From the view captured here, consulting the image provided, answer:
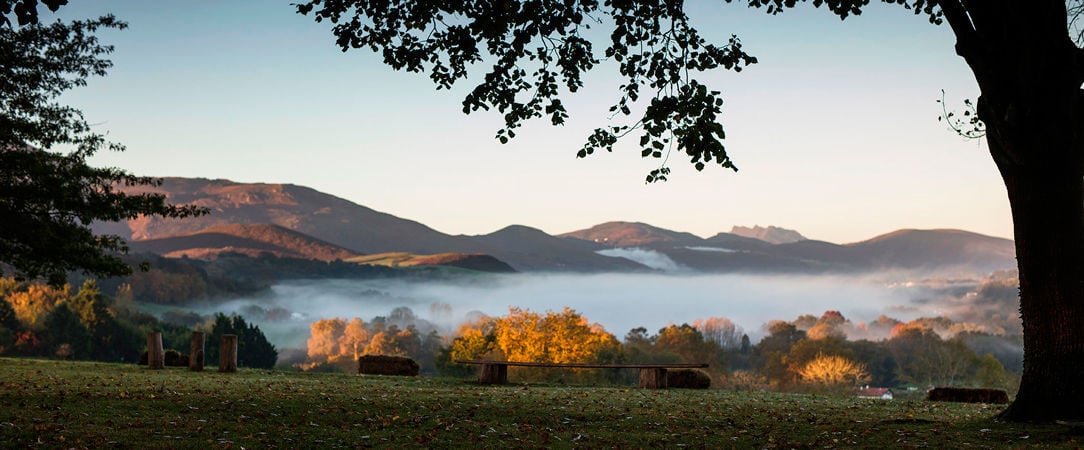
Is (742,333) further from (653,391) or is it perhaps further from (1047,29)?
(1047,29)

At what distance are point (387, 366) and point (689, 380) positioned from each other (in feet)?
30.6

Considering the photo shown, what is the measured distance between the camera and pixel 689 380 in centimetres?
2572

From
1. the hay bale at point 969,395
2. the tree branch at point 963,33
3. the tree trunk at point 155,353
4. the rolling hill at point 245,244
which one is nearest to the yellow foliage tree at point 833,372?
the hay bale at point 969,395

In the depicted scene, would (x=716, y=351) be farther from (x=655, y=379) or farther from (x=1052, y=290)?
(x=1052, y=290)

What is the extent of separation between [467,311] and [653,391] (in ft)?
398

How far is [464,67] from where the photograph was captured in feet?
58.8

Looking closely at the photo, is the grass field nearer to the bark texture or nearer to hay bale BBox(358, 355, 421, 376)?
the bark texture

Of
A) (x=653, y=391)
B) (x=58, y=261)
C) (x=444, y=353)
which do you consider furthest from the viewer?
(x=444, y=353)

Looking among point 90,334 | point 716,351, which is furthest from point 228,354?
point 716,351

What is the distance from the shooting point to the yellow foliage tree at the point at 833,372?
7356 cm

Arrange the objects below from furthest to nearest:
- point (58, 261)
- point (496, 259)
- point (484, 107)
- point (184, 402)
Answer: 1. point (496, 259)
2. point (58, 261)
3. point (484, 107)
4. point (184, 402)

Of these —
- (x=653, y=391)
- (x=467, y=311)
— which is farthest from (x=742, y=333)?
(x=653, y=391)

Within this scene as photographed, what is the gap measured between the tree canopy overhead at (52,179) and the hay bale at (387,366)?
6.88 metres

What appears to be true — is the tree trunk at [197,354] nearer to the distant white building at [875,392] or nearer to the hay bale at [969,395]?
the hay bale at [969,395]
